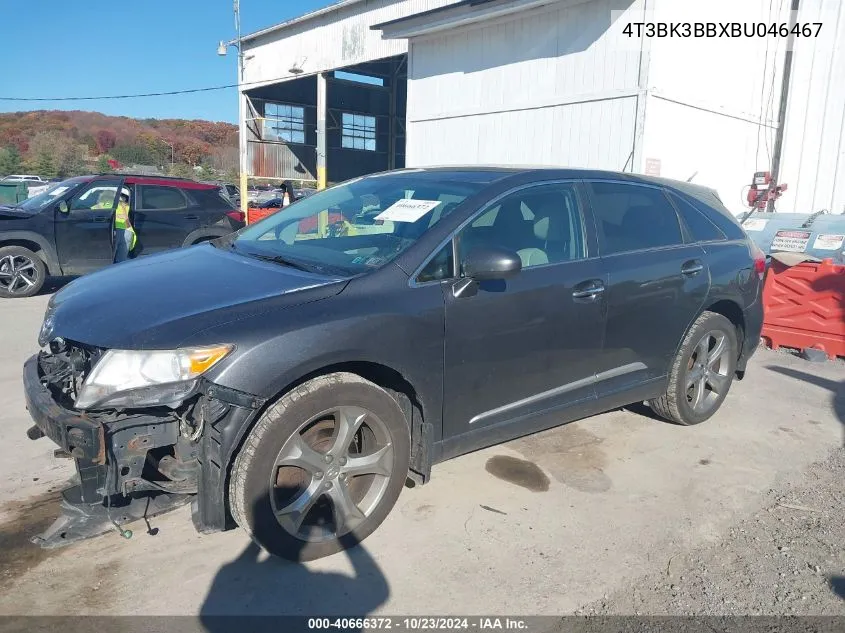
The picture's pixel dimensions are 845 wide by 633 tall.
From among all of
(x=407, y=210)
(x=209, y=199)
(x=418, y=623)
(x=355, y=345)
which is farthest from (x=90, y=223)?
(x=418, y=623)

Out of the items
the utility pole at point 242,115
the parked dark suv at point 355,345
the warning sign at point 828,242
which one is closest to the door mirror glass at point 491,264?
the parked dark suv at point 355,345

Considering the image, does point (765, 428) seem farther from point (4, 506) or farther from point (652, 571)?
point (4, 506)

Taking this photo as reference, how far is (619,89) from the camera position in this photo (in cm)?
980

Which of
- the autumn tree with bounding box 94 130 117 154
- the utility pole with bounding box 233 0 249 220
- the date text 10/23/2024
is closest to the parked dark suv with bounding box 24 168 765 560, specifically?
the date text 10/23/2024

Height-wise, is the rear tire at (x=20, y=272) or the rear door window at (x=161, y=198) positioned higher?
the rear door window at (x=161, y=198)

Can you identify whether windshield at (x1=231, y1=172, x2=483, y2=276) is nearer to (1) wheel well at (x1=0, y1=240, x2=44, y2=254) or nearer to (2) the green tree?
(1) wheel well at (x1=0, y1=240, x2=44, y2=254)

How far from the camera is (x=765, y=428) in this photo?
4797 millimetres

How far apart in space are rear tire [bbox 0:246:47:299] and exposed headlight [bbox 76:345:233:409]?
757 cm

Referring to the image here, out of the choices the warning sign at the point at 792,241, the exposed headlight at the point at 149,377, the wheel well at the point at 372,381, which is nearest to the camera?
the exposed headlight at the point at 149,377

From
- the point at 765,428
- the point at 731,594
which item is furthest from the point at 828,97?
the point at 731,594

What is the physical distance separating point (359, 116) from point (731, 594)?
26.4m

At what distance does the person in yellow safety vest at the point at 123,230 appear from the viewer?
8.62 meters

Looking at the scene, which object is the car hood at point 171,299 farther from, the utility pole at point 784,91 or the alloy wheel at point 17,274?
the utility pole at point 784,91

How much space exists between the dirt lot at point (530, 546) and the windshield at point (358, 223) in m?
1.33
